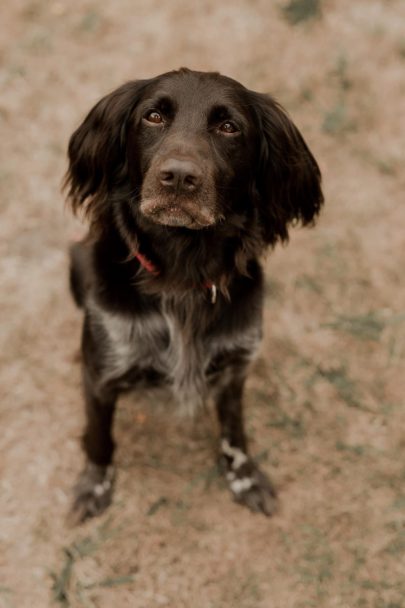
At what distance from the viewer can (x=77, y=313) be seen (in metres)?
3.78

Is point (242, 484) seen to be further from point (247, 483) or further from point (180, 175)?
point (180, 175)

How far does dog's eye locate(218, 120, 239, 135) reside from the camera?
2.35 metres

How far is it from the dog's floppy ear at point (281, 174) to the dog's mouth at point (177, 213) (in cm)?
39

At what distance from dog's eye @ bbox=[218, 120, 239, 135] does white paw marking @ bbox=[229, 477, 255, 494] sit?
1675mm

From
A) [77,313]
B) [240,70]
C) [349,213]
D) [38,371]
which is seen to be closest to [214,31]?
[240,70]

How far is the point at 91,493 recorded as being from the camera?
10.2 feet

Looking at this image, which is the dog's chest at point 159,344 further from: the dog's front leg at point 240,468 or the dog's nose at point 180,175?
the dog's nose at point 180,175

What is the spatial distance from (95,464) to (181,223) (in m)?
1.39

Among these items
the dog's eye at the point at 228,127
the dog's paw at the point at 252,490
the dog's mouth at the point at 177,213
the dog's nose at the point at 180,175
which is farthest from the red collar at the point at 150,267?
the dog's paw at the point at 252,490

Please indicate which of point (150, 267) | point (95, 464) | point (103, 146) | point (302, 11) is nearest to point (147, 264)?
point (150, 267)

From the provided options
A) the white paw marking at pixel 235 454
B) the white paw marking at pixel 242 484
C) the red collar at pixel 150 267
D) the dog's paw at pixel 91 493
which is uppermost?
the red collar at pixel 150 267

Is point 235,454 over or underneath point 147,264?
underneath

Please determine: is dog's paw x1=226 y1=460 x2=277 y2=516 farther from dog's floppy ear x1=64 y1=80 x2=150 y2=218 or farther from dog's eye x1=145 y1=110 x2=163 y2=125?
dog's eye x1=145 y1=110 x2=163 y2=125

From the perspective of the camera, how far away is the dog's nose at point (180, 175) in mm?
2111
